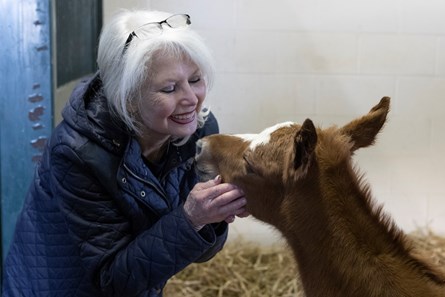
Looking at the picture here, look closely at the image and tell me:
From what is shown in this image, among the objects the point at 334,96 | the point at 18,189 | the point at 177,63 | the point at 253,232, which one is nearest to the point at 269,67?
the point at 334,96

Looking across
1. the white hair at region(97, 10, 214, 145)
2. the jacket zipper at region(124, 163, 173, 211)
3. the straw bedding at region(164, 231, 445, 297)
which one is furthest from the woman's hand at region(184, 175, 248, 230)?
the straw bedding at region(164, 231, 445, 297)

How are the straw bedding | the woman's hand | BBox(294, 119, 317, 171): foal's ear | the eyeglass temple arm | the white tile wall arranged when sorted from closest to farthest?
BBox(294, 119, 317, 171): foal's ear, the woman's hand, the eyeglass temple arm, the straw bedding, the white tile wall

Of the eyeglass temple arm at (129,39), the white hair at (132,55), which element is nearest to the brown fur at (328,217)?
the white hair at (132,55)

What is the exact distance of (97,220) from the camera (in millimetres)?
2000

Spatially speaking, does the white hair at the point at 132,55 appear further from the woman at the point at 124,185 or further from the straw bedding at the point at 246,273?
the straw bedding at the point at 246,273

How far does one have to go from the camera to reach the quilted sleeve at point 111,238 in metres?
1.95

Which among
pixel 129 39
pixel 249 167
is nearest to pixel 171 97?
pixel 129 39

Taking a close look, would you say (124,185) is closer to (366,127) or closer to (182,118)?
(182,118)

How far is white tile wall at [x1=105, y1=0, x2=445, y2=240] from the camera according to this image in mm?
3812

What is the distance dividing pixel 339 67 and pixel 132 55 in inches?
82.2

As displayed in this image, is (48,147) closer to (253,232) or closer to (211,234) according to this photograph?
(211,234)

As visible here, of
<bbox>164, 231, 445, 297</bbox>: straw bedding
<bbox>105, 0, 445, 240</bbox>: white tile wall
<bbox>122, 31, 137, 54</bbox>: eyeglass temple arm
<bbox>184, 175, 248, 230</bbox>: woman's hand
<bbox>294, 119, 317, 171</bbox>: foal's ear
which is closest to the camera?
<bbox>294, 119, 317, 171</bbox>: foal's ear

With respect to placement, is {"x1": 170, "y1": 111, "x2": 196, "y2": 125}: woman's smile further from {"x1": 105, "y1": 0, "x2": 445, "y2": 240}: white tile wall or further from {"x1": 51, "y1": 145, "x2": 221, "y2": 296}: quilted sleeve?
{"x1": 105, "y1": 0, "x2": 445, "y2": 240}: white tile wall

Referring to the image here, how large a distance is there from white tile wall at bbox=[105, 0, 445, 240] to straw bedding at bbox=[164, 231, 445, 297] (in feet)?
1.78
